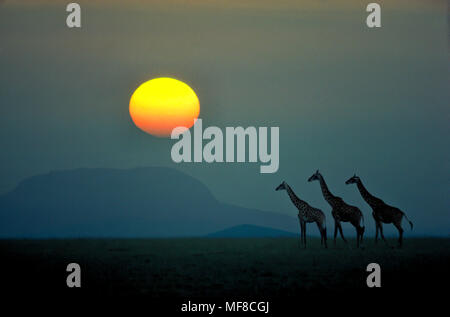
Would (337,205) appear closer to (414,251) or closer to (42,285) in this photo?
(414,251)

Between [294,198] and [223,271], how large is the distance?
6619 mm

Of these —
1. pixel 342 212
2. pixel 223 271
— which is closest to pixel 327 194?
pixel 342 212

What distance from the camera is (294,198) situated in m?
20.3

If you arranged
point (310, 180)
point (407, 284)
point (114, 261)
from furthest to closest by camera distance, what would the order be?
point (310, 180), point (114, 261), point (407, 284)

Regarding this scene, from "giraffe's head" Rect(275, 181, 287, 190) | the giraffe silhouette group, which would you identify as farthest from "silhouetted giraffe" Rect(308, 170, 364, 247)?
"giraffe's head" Rect(275, 181, 287, 190)

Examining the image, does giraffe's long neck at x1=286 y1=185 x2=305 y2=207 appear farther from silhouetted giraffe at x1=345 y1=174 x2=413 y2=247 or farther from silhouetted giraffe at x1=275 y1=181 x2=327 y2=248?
silhouetted giraffe at x1=345 y1=174 x2=413 y2=247

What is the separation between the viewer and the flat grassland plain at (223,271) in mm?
11828

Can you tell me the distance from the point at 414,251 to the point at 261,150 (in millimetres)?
6344

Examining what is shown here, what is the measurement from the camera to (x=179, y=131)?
78.3 feet

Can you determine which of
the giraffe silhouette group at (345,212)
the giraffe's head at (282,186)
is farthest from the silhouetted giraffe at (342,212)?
the giraffe's head at (282,186)

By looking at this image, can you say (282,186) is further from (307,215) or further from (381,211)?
Result: (381,211)
